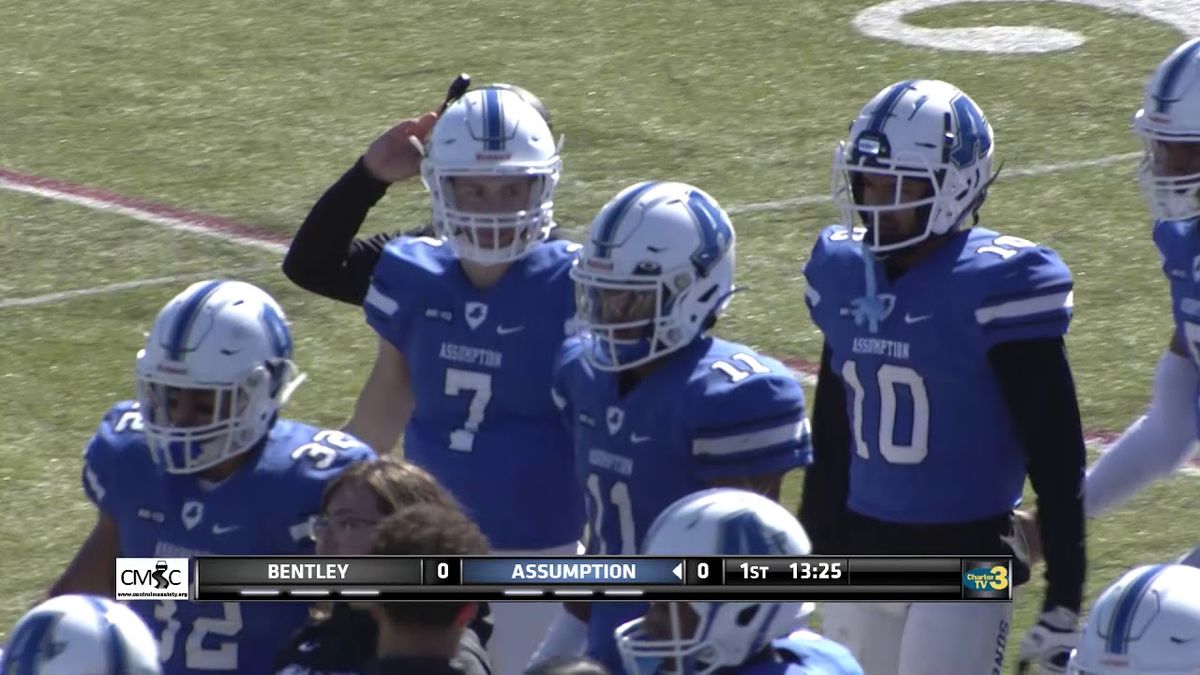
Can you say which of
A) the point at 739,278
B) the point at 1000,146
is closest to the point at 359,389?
the point at 739,278

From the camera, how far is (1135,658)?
3541 millimetres

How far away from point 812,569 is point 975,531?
3.80 ft

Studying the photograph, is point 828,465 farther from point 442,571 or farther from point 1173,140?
point 442,571

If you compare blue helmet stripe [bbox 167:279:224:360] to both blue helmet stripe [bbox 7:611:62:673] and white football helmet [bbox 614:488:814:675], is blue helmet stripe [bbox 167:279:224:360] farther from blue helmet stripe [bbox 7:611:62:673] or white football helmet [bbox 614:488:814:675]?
white football helmet [bbox 614:488:814:675]

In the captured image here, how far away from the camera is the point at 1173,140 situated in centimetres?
516

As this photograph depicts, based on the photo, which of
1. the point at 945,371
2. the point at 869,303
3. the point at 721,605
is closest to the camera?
the point at 721,605

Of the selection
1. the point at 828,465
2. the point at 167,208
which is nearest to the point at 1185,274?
the point at 828,465

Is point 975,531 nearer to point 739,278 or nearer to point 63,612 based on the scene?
point 63,612

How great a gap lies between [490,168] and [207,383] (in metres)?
0.94

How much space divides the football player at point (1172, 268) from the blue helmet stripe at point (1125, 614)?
5.36ft

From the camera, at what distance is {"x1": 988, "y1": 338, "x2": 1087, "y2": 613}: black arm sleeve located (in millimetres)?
4668

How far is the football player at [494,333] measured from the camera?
5.16m

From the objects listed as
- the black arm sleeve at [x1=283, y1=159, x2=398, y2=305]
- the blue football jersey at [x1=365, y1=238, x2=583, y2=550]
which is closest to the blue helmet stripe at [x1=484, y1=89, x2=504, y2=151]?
the blue football jersey at [x1=365, y1=238, x2=583, y2=550]

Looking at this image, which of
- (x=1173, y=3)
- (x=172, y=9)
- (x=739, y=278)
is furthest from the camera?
(x=172, y=9)
